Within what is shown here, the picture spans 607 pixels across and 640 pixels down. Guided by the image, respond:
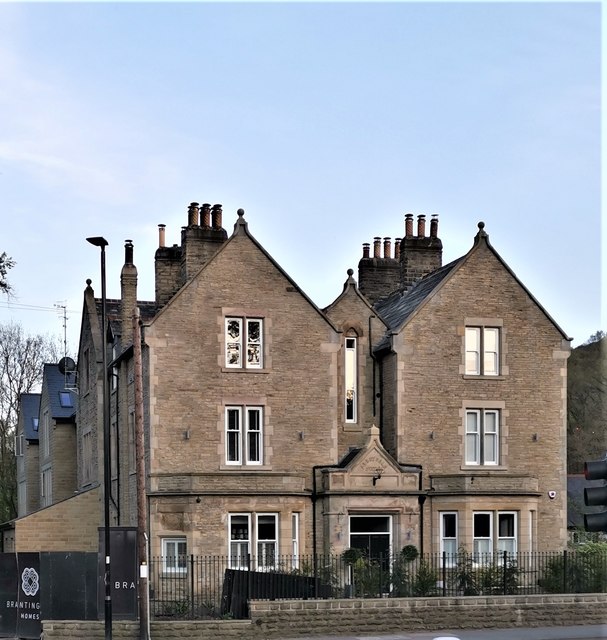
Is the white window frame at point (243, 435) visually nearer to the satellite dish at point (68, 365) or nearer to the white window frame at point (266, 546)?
the white window frame at point (266, 546)

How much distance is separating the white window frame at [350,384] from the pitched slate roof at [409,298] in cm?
169

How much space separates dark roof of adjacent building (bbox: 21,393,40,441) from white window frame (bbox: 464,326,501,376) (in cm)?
2934

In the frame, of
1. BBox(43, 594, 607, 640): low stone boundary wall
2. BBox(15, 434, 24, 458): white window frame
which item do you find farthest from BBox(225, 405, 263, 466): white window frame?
BBox(15, 434, 24, 458): white window frame

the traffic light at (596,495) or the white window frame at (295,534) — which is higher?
the traffic light at (596,495)

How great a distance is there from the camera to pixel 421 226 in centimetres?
4219

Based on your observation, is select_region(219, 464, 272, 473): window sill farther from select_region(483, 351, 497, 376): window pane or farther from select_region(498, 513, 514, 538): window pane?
select_region(483, 351, 497, 376): window pane

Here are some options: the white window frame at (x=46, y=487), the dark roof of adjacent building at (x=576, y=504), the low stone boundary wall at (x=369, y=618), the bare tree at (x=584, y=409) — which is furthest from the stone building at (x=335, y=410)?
the bare tree at (x=584, y=409)

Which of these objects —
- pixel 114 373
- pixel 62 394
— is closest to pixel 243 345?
pixel 114 373

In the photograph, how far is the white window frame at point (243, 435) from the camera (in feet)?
121

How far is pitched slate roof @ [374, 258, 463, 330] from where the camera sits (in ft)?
130

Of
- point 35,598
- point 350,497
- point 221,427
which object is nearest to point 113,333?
point 221,427

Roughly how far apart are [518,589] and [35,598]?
1402cm

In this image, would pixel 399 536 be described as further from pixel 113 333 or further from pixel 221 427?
pixel 113 333

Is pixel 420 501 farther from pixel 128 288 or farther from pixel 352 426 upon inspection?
pixel 128 288
